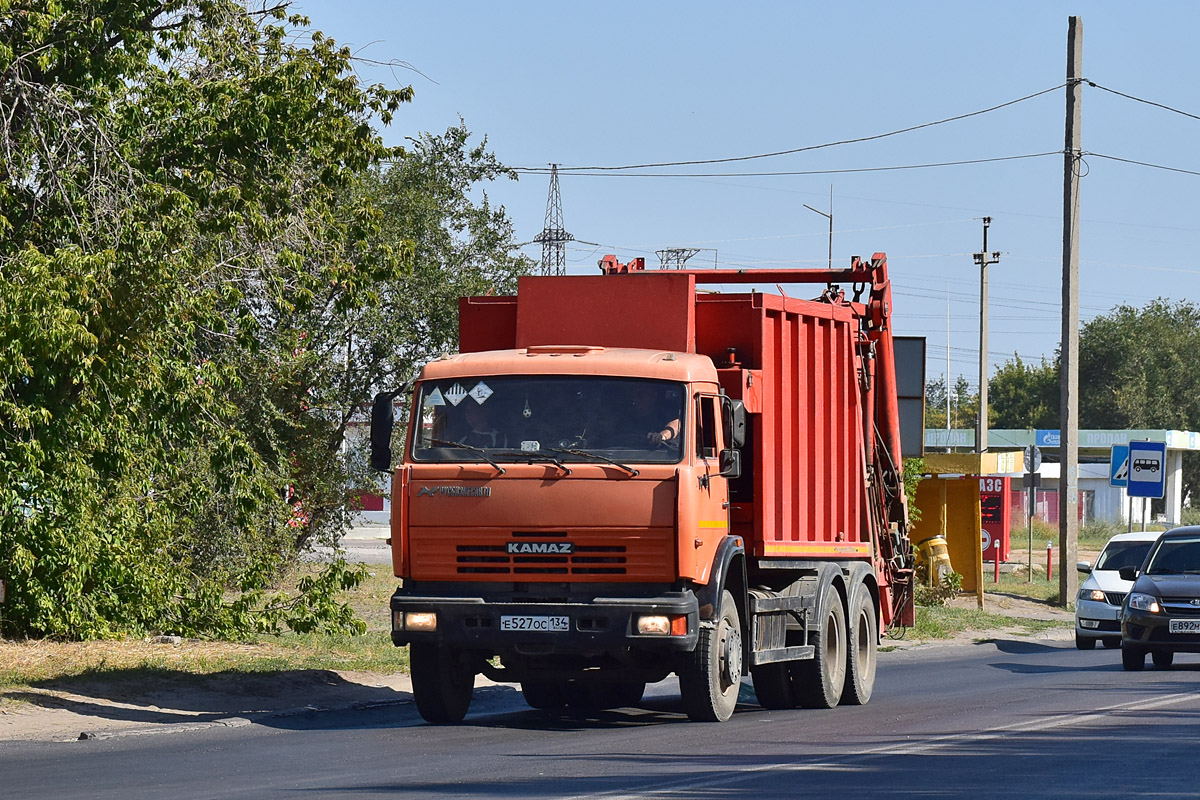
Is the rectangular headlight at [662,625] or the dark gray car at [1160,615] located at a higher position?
the rectangular headlight at [662,625]

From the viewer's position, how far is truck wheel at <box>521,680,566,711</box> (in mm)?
15453

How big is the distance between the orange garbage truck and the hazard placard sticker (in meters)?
0.01

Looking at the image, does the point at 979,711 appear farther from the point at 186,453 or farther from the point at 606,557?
the point at 186,453

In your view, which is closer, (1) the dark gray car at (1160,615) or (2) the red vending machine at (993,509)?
(1) the dark gray car at (1160,615)

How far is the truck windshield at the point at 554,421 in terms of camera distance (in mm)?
12719

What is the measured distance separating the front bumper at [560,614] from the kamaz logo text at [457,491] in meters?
0.76

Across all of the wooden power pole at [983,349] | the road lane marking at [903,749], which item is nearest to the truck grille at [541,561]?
the road lane marking at [903,749]

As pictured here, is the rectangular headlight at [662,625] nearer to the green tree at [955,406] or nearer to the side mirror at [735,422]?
the side mirror at [735,422]

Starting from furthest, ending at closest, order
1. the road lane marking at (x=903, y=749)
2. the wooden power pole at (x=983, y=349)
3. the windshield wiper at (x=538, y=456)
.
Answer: the wooden power pole at (x=983, y=349) → the windshield wiper at (x=538, y=456) → the road lane marking at (x=903, y=749)

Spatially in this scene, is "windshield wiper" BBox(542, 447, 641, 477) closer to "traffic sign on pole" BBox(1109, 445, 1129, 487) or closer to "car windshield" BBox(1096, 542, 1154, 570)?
"car windshield" BBox(1096, 542, 1154, 570)

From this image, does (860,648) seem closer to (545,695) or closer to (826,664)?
(826,664)

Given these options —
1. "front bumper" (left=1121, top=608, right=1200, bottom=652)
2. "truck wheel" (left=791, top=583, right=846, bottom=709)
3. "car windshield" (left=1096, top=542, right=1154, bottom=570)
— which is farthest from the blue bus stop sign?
"truck wheel" (left=791, top=583, right=846, bottom=709)

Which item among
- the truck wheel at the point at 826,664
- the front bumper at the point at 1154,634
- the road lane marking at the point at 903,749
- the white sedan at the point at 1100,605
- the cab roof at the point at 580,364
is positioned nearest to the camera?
the road lane marking at the point at 903,749

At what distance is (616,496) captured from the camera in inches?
493
